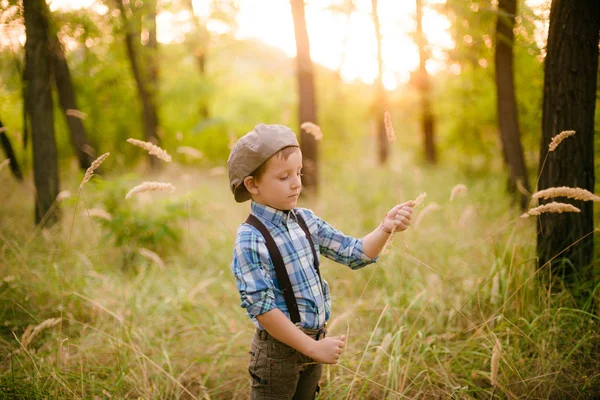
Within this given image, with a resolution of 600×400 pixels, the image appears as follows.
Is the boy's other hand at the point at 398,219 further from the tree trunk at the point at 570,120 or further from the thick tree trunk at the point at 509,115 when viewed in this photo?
the thick tree trunk at the point at 509,115

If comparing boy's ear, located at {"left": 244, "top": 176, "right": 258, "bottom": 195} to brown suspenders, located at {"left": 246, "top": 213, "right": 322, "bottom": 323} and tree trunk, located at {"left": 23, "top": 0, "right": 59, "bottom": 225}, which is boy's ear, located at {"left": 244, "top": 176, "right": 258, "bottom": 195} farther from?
tree trunk, located at {"left": 23, "top": 0, "right": 59, "bottom": 225}

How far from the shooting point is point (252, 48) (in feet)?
43.7

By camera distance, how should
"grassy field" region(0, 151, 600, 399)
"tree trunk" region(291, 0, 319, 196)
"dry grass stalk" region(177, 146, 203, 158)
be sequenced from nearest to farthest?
1. "grassy field" region(0, 151, 600, 399)
2. "dry grass stalk" region(177, 146, 203, 158)
3. "tree trunk" region(291, 0, 319, 196)

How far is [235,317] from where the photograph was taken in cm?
313

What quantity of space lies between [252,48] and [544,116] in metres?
12.0

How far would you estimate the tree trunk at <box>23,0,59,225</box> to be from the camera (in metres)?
4.27

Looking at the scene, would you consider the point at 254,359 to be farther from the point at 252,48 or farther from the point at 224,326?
the point at 252,48

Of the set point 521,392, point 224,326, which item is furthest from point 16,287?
point 521,392

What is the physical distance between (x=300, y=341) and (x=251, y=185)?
0.65 m

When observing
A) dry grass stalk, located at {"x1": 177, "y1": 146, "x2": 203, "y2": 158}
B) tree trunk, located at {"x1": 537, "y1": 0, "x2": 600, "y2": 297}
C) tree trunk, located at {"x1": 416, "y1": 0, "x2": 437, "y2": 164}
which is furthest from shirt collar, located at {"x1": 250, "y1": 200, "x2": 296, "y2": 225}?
tree trunk, located at {"x1": 416, "y1": 0, "x2": 437, "y2": 164}

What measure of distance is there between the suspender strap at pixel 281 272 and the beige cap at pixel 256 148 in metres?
0.22

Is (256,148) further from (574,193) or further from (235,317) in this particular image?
(235,317)

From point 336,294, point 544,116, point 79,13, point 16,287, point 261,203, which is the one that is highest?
point 79,13

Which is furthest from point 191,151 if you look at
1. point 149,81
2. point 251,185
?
point 149,81
